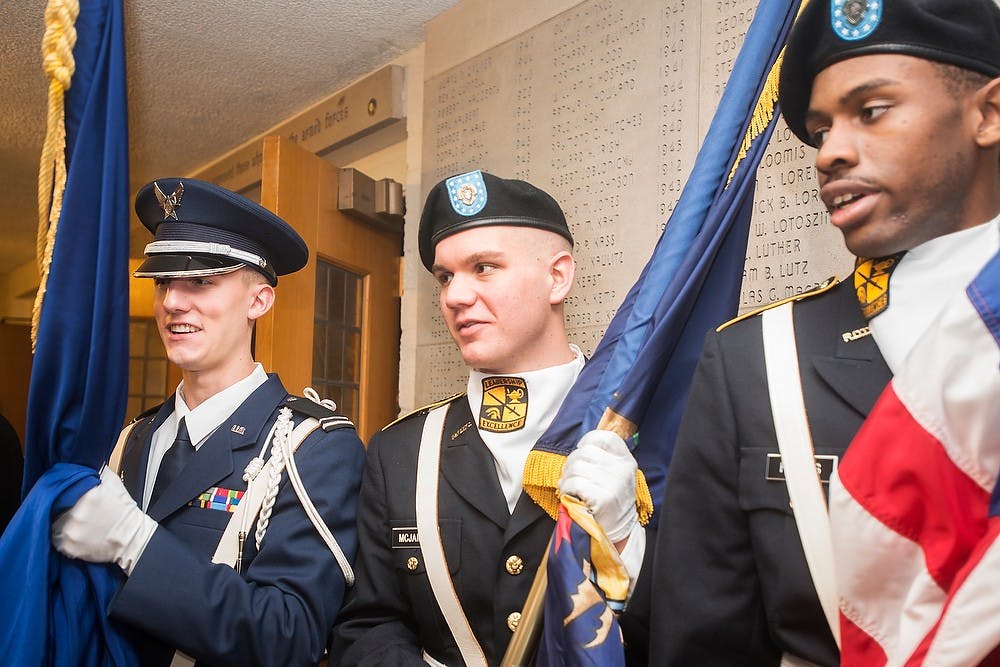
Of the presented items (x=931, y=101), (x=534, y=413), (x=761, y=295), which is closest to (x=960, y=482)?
(x=931, y=101)

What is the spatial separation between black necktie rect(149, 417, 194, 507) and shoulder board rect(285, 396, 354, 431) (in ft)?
0.75

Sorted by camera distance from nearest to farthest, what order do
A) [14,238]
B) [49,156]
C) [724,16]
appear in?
[49,156] < [724,16] < [14,238]

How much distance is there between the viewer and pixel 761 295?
1885 millimetres

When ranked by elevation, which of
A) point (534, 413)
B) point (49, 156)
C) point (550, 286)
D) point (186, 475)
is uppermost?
point (49, 156)

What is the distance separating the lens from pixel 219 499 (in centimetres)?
176

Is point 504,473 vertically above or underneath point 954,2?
underneath

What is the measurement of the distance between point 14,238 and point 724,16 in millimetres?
5972

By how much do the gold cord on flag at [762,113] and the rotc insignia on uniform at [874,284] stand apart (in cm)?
31

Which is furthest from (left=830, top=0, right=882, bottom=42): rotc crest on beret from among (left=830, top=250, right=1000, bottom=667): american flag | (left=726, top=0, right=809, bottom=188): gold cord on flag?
(left=830, top=250, right=1000, bottom=667): american flag

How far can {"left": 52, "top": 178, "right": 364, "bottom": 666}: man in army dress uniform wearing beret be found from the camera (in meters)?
1.53

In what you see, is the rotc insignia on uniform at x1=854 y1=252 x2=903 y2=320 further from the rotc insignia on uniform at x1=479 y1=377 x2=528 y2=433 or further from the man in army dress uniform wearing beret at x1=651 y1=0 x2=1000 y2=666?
the rotc insignia on uniform at x1=479 y1=377 x2=528 y2=433

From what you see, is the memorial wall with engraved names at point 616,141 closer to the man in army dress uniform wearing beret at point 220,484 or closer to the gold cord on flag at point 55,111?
the man in army dress uniform wearing beret at point 220,484

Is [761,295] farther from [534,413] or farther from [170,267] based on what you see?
[170,267]

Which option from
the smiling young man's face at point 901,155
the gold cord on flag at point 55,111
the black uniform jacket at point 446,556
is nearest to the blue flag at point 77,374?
the gold cord on flag at point 55,111
